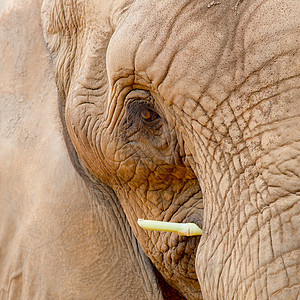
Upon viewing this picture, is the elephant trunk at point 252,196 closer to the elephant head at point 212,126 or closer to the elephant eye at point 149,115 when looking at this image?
the elephant head at point 212,126

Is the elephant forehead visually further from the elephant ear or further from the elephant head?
the elephant ear

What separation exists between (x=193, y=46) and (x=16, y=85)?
2.59 ft

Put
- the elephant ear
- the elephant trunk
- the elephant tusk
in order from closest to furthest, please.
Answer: the elephant trunk
the elephant tusk
the elephant ear

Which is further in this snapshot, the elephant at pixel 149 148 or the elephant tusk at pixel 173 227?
the elephant tusk at pixel 173 227

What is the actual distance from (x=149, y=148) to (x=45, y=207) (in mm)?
437

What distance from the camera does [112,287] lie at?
5.32ft

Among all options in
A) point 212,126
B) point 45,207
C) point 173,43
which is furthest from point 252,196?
point 45,207

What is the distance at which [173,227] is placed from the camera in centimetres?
121

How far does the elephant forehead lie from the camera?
1061 mm

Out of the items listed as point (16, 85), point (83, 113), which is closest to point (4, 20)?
point (16, 85)

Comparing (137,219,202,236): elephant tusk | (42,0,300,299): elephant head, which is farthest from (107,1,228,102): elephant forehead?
(137,219,202,236): elephant tusk

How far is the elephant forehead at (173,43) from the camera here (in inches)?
41.8

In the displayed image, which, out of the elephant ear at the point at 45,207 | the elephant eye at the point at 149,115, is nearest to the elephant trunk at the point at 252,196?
the elephant eye at the point at 149,115

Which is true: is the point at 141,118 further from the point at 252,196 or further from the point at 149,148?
the point at 252,196
